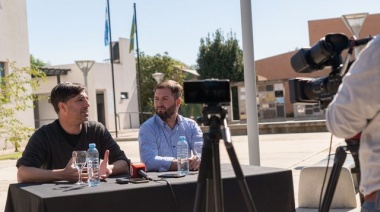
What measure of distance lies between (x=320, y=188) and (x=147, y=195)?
126 inches

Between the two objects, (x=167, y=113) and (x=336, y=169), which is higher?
(x=167, y=113)

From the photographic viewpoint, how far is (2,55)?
74.1ft

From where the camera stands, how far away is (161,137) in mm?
4777

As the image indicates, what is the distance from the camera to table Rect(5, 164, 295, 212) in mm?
3182

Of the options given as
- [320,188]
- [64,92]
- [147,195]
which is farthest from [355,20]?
[147,195]

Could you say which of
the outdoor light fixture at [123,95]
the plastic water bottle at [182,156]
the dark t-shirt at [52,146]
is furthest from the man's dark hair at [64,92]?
the outdoor light fixture at [123,95]

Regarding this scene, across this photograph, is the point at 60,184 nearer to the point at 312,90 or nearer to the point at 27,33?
the point at 312,90

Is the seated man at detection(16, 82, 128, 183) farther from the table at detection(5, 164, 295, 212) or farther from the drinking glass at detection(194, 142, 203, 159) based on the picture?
the drinking glass at detection(194, 142, 203, 159)

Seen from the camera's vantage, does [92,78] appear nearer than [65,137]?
No

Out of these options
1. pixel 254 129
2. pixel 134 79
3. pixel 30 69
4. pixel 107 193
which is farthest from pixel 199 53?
pixel 107 193

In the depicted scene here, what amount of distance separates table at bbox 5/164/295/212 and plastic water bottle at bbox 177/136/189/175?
0.21 metres

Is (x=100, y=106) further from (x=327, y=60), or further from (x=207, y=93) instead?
(x=327, y=60)

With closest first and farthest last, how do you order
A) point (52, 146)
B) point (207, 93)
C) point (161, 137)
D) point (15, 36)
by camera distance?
point (207, 93), point (52, 146), point (161, 137), point (15, 36)

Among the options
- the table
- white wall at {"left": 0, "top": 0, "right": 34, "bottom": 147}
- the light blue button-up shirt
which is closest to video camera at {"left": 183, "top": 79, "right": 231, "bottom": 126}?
the table
